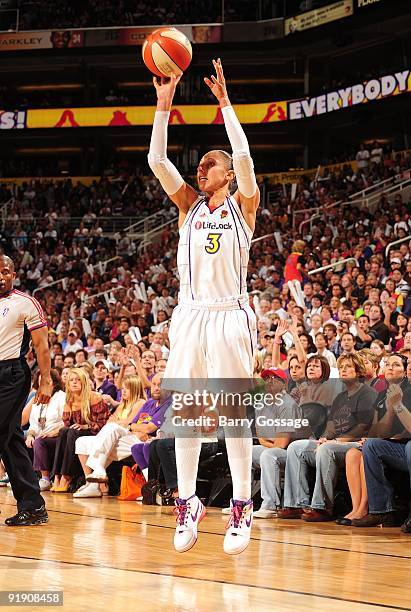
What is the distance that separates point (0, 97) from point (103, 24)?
500 cm

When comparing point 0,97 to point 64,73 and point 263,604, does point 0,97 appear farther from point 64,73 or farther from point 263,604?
point 263,604

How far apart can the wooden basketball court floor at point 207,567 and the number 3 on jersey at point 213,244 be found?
5.70 ft

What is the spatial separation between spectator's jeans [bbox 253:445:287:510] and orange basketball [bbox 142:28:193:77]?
139 inches

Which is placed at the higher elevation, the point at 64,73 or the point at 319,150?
the point at 64,73

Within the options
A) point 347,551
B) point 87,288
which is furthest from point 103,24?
point 347,551

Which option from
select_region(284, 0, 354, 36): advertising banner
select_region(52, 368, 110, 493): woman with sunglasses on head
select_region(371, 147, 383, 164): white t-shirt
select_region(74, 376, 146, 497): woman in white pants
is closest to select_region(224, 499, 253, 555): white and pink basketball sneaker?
select_region(74, 376, 146, 497): woman in white pants

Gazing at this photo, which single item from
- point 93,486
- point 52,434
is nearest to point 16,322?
Answer: point 93,486

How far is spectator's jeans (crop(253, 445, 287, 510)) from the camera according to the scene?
7.46 metres

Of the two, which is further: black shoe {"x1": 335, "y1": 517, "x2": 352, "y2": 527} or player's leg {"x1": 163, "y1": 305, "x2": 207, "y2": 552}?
black shoe {"x1": 335, "y1": 517, "x2": 352, "y2": 527}

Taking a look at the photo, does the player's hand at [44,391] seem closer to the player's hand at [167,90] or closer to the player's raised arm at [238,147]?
the player's raised arm at [238,147]

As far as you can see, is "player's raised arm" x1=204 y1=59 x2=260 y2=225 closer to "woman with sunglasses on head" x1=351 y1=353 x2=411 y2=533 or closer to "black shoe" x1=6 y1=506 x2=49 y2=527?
"woman with sunglasses on head" x1=351 y1=353 x2=411 y2=533

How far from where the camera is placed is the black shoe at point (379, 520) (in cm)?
665

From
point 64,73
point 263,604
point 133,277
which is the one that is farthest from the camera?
point 64,73

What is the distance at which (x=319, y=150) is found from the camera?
1187 inches
